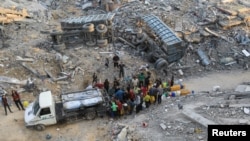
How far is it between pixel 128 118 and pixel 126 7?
13.2m

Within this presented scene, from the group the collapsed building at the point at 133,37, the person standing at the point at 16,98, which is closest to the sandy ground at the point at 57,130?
the person standing at the point at 16,98

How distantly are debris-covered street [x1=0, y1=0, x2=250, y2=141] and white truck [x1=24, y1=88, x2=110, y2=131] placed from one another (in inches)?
11.3

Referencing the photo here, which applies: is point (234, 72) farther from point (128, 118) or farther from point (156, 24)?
point (128, 118)

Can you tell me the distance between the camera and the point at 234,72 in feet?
71.3

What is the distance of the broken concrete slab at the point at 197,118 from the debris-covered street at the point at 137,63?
42 millimetres

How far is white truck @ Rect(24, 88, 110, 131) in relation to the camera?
15273 mm

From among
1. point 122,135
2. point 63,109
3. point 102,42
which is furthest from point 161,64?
point 122,135

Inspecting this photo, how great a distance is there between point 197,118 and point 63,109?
5569 mm

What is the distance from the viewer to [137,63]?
846 inches

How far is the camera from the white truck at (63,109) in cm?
1527

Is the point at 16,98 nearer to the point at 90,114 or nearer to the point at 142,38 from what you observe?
the point at 90,114

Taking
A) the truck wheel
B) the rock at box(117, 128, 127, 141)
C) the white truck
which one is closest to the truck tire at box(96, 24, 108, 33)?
the white truck

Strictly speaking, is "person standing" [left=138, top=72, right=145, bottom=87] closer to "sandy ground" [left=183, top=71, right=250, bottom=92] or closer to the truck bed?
"sandy ground" [left=183, top=71, right=250, bottom=92]

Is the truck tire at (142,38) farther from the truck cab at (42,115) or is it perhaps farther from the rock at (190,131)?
the rock at (190,131)
